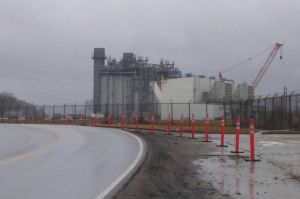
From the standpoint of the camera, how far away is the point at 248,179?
12844 millimetres

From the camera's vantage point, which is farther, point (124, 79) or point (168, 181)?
point (124, 79)

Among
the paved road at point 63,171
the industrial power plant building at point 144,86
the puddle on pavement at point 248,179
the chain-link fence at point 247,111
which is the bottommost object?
the puddle on pavement at point 248,179

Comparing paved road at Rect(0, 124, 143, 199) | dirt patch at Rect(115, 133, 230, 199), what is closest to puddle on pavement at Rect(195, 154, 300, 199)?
dirt patch at Rect(115, 133, 230, 199)

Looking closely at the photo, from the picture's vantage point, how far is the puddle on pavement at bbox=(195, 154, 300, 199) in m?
10.7

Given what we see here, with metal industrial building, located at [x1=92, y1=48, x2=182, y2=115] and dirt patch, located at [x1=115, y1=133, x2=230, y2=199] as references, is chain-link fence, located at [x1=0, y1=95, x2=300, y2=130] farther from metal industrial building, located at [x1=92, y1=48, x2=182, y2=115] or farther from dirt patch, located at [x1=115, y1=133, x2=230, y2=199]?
dirt patch, located at [x1=115, y1=133, x2=230, y2=199]

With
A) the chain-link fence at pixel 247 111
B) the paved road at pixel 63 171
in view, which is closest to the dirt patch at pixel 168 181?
the paved road at pixel 63 171

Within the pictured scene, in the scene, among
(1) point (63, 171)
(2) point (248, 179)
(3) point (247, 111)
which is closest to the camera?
(2) point (248, 179)

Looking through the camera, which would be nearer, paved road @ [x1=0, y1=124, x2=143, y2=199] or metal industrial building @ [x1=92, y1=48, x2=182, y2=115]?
paved road @ [x1=0, y1=124, x2=143, y2=199]

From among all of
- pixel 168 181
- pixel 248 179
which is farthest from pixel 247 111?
pixel 168 181

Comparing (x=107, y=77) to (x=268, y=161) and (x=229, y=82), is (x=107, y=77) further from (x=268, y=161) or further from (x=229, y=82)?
(x=268, y=161)

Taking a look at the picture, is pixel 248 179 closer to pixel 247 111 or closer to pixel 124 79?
pixel 247 111

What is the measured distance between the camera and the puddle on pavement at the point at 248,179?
10734mm

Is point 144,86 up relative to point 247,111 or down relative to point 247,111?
up

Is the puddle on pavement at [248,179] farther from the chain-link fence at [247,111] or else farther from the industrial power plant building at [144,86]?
the industrial power plant building at [144,86]
